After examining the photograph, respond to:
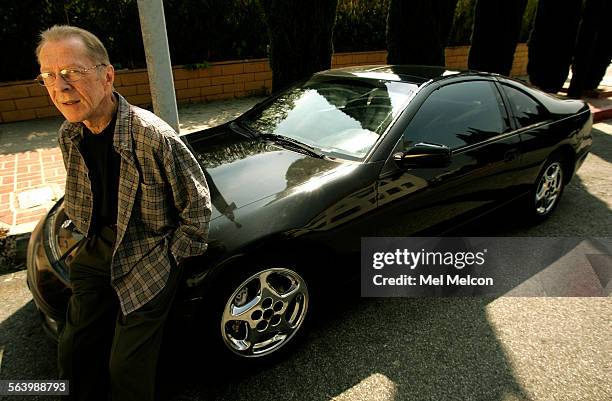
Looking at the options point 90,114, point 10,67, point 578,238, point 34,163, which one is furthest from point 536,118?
point 10,67

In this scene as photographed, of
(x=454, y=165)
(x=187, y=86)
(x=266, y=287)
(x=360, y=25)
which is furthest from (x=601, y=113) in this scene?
(x=266, y=287)

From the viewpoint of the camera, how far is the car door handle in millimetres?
3177

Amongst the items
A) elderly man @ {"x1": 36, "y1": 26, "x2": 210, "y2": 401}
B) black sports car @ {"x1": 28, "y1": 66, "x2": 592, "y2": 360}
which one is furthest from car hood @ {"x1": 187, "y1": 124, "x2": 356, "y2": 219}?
elderly man @ {"x1": 36, "y1": 26, "x2": 210, "y2": 401}

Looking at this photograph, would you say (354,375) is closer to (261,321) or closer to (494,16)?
(261,321)

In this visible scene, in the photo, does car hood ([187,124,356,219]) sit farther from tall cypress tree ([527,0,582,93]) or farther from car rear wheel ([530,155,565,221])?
tall cypress tree ([527,0,582,93])

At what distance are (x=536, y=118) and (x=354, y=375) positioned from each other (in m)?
2.68

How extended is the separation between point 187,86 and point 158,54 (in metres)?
4.71

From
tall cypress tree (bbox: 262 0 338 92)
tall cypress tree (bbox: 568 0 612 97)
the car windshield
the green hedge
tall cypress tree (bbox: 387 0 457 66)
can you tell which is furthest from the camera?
tall cypress tree (bbox: 568 0 612 97)

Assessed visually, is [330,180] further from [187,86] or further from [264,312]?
[187,86]

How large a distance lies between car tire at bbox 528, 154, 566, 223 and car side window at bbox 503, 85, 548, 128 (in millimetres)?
399

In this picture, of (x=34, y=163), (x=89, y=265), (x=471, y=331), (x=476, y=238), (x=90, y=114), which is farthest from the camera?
Result: (x=34, y=163)

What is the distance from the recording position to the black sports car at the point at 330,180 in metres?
2.04

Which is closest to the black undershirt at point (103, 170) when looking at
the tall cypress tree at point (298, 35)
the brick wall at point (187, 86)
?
the tall cypress tree at point (298, 35)

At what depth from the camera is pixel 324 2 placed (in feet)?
19.6
